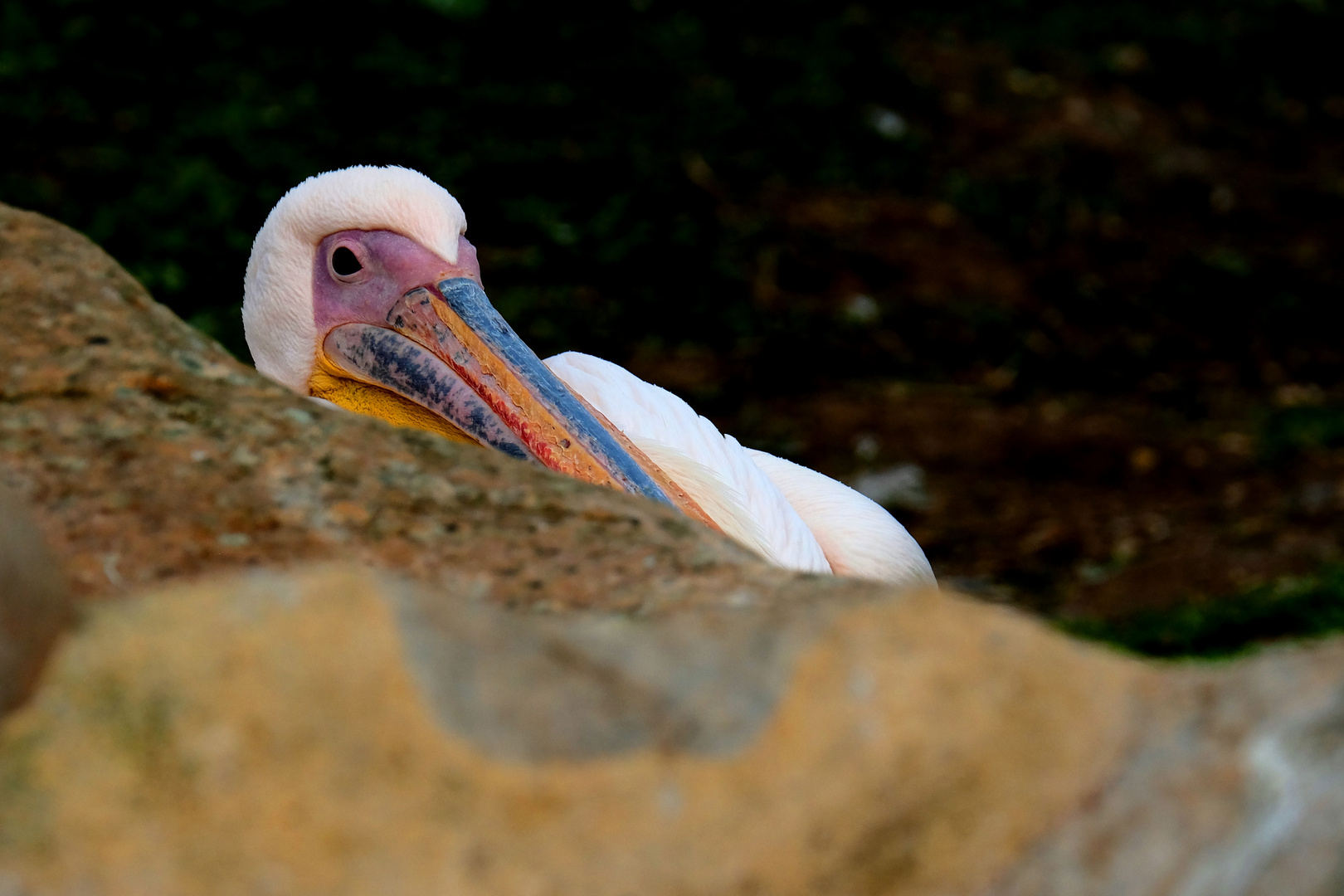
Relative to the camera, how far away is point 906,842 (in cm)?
131

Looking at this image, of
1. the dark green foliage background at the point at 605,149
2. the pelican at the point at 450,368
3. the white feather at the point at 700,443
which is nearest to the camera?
the pelican at the point at 450,368

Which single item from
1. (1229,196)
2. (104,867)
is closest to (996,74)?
(1229,196)

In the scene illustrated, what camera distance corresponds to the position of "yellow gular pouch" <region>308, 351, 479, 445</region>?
3.32 m

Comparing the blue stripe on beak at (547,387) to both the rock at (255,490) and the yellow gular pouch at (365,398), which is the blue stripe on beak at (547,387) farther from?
the rock at (255,490)

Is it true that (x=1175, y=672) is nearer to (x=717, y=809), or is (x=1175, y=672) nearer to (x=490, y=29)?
(x=717, y=809)

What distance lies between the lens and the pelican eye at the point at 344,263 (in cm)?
333

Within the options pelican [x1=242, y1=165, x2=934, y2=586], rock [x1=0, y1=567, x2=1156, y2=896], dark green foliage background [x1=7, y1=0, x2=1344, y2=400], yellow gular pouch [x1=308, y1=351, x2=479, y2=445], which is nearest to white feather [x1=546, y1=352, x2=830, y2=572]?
pelican [x1=242, y1=165, x2=934, y2=586]

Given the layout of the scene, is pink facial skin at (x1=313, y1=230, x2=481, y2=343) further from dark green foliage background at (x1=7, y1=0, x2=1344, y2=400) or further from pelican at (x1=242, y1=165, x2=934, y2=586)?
dark green foliage background at (x1=7, y1=0, x2=1344, y2=400)

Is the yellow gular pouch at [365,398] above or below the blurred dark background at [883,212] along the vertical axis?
below

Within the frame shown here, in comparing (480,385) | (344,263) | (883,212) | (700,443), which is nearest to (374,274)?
(344,263)

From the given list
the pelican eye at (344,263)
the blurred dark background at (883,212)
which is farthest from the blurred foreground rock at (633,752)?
the blurred dark background at (883,212)

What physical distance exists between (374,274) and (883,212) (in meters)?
4.72

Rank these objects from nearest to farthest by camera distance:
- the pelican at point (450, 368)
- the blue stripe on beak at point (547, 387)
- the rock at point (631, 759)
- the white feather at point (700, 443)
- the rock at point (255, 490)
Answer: the rock at point (631, 759), the rock at point (255, 490), the blue stripe on beak at point (547, 387), the pelican at point (450, 368), the white feather at point (700, 443)

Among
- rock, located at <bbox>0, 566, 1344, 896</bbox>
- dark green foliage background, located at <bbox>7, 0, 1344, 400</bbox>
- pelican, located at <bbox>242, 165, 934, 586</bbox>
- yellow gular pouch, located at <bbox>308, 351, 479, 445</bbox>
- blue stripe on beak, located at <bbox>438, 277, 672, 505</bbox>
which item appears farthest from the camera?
dark green foliage background, located at <bbox>7, 0, 1344, 400</bbox>
